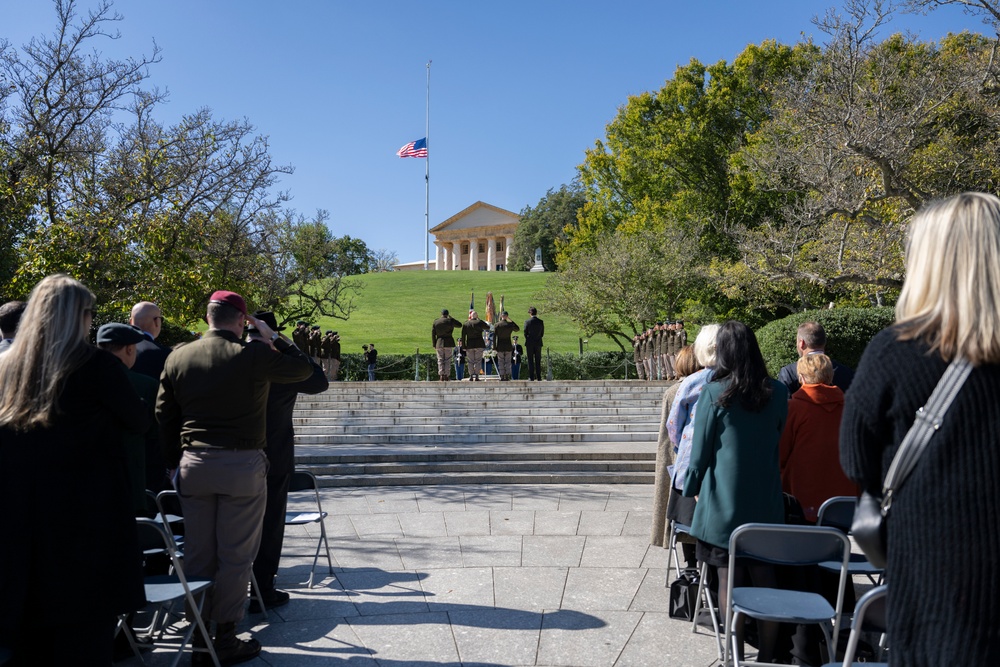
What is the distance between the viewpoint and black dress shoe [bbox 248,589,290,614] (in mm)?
5410

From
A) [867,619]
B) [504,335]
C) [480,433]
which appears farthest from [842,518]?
[504,335]

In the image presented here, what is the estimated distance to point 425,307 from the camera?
191 feet

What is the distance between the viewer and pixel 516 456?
39.3ft

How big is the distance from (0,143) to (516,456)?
505 inches

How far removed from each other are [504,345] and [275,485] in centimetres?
1661

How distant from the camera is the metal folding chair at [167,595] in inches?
162

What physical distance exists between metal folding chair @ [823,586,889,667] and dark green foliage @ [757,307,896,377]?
43.3 feet

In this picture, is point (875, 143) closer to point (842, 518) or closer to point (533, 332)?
point (533, 332)

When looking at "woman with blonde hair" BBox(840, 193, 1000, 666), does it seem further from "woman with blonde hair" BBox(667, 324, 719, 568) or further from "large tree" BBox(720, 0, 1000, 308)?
"large tree" BBox(720, 0, 1000, 308)

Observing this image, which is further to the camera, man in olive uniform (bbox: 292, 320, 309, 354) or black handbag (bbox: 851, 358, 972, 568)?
man in olive uniform (bbox: 292, 320, 309, 354)

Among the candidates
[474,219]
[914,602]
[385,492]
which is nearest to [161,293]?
[385,492]

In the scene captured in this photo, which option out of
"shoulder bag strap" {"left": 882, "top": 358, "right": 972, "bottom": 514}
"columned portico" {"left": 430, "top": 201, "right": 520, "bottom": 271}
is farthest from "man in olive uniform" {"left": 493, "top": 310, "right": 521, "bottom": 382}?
"columned portico" {"left": 430, "top": 201, "right": 520, "bottom": 271}

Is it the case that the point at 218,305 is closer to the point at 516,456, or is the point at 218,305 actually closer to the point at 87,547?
the point at 87,547

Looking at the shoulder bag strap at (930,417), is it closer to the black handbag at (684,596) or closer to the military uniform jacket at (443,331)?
the black handbag at (684,596)
